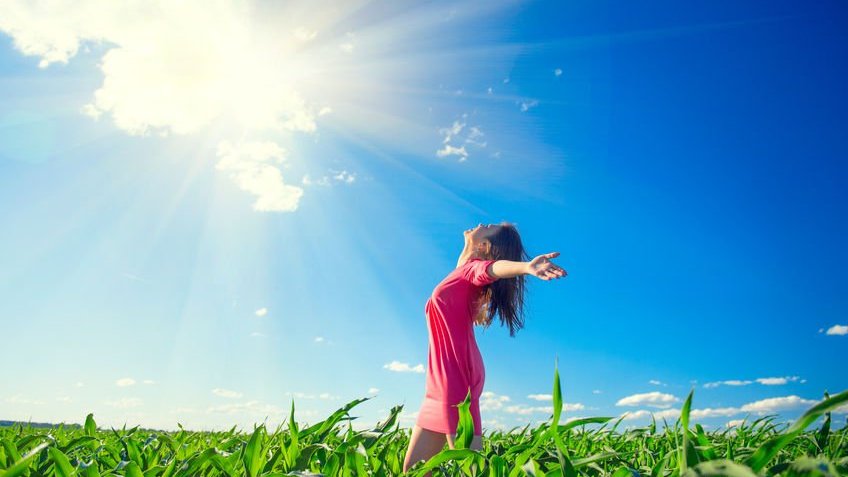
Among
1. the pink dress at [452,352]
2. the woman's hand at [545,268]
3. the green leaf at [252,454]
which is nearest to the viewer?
the green leaf at [252,454]

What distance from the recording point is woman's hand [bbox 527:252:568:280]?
306 cm

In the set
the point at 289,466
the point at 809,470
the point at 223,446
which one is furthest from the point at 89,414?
the point at 809,470

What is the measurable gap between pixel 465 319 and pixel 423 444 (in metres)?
1.09

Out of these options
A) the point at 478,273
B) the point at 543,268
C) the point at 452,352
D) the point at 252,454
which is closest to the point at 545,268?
the point at 543,268

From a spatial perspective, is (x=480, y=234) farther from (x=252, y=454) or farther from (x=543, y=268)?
(x=252, y=454)

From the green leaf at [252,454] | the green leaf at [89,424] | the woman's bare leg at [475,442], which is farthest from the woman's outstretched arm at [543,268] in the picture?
the green leaf at [89,424]

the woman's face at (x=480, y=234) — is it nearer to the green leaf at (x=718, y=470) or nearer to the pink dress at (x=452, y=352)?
the pink dress at (x=452, y=352)

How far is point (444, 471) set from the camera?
218 centimetres

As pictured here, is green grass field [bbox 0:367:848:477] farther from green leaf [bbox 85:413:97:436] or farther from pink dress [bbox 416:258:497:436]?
pink dress [bbox 416:258:497:436]

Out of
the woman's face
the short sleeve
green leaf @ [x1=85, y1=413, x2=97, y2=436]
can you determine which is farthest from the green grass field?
the woman's face

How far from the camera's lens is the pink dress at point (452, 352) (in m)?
4.14

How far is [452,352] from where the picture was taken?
4.44 meters

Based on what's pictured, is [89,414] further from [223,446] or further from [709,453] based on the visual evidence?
[709,453]

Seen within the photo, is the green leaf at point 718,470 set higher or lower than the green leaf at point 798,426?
lower
